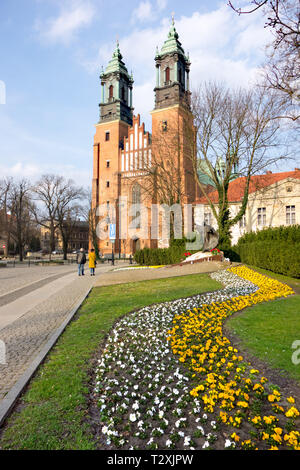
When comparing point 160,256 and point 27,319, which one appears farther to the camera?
point 160,256

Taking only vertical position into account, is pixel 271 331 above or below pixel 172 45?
below

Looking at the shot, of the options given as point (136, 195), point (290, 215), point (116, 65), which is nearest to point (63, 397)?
point (290, 215)

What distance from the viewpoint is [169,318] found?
7.54m

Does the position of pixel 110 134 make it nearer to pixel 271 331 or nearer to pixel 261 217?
pixel 261 217

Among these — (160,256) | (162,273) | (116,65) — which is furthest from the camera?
(116,65)

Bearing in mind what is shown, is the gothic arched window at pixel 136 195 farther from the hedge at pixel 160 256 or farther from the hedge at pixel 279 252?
the hedge at pixel 279 252

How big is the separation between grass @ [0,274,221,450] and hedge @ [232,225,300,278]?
10561 mm

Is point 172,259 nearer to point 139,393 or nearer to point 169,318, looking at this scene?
point 169,318

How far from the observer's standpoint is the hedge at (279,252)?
50.6 feet

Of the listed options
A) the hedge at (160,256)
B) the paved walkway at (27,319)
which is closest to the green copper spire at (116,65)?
the hedge at (160,256)

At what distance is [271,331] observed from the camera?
6.13 meters

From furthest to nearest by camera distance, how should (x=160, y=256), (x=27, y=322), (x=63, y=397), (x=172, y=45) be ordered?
1. (x=172, y=45)
2. (x=160, y=256)
3. (x=27, y=322)
4. (x=63, y=397)

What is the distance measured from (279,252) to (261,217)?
22.1m

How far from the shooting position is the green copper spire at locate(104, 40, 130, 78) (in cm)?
5421
